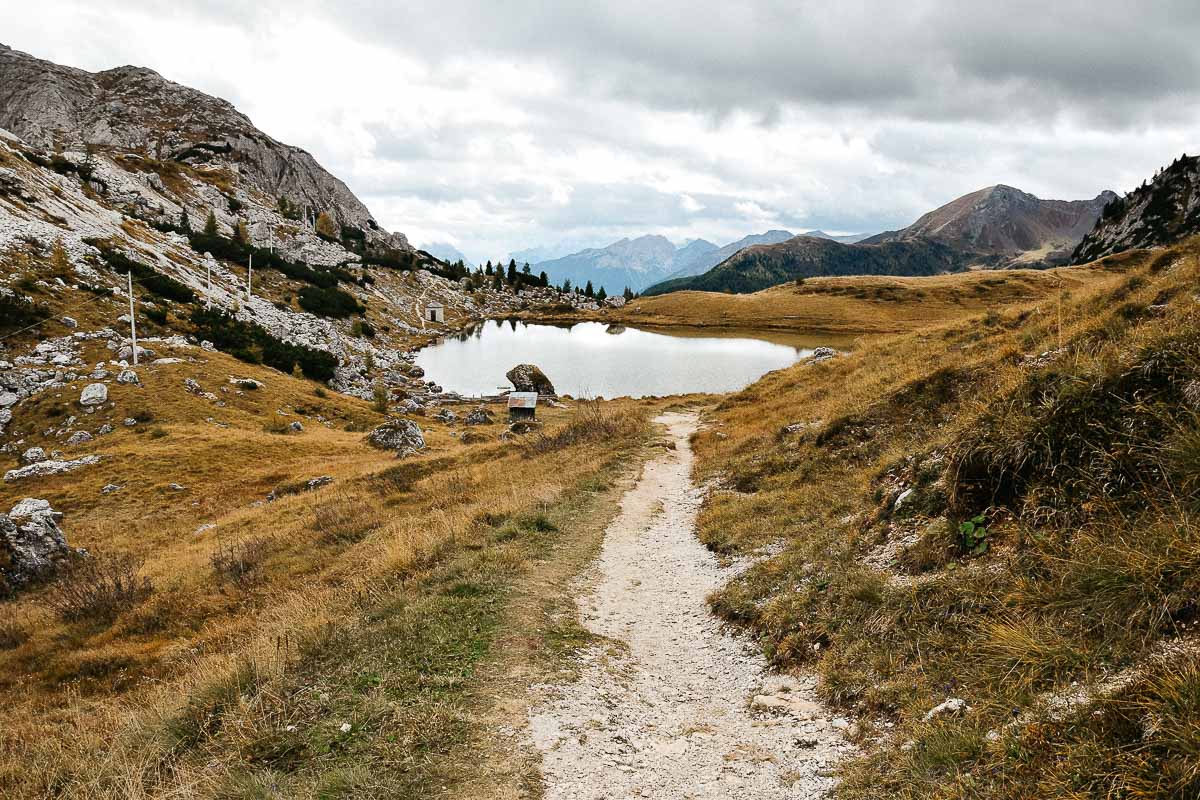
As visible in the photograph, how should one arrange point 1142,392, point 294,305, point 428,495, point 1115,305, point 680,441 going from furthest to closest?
point 294,305, point 680,441, point 428,495, point 1115,305, point 1142,392

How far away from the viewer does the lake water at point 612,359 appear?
77125mm

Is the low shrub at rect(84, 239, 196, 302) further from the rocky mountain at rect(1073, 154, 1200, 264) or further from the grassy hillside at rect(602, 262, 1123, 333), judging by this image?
the rocky mountain at rect(1073, 154, 1200, 264)

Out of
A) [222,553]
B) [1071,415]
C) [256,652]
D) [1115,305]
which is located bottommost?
[222,553]

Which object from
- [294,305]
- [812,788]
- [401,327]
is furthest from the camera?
[401,327]

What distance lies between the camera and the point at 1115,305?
11727mm

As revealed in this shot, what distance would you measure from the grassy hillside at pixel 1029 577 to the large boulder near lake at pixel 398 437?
97.3 ft

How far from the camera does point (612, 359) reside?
9981 cm

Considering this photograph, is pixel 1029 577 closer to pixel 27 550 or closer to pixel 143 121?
pixel 27 550

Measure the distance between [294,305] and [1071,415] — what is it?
343 ft

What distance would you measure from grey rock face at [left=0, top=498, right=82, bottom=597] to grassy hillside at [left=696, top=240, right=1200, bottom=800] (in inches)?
958

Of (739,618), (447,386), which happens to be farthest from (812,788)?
(447,386)

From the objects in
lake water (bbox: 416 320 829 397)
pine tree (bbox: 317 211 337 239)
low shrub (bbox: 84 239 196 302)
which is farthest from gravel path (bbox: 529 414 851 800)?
pine tree (bbox: 317 211 337 239)

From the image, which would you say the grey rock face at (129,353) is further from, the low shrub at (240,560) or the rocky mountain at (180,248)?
the low shrub at (240,560)

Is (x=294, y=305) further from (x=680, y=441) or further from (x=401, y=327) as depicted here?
(x=680, y=441)
